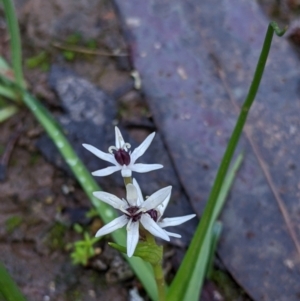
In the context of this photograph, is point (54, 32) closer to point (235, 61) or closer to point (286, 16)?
point (235, 61)

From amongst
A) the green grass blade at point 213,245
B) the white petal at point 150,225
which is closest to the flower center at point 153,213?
the white petal at point 150,225

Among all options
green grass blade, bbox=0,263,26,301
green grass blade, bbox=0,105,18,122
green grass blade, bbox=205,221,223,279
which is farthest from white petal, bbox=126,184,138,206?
green grass blade, bbox=0,105,18,122

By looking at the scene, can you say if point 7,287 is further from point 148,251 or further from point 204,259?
point 204,259

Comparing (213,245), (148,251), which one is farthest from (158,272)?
(213,245)

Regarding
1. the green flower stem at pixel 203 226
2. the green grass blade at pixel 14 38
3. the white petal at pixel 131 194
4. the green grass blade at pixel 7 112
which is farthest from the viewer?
the green grass blade at pixel 7 112

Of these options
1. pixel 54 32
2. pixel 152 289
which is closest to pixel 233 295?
pixel 152 289

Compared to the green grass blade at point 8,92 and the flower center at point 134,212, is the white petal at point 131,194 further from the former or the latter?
the green grass blade at point 8,92

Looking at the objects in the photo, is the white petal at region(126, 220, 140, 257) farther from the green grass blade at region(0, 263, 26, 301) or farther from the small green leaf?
the green grass blade at region(0, 263, 26, 301)
